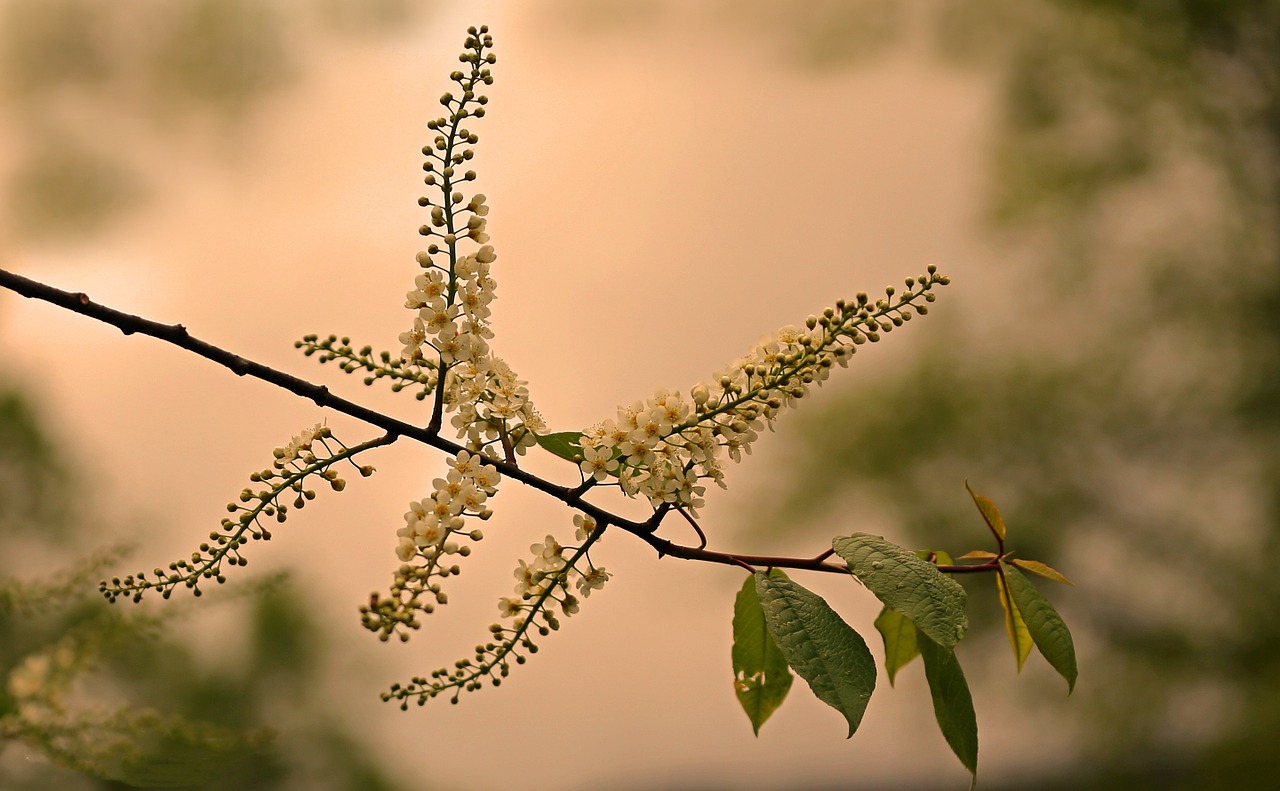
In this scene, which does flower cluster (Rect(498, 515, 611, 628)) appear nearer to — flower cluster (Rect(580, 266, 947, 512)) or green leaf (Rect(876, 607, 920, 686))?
flower cluster (Rect(580, 266, 947, 512))

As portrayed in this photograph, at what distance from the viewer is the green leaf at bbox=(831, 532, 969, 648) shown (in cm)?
51

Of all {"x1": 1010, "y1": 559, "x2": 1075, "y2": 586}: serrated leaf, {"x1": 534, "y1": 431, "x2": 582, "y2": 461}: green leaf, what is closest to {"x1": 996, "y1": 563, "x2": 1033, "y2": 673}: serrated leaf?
{"x1": 1010, "y1": 559, "x2": 1075, "y2": 586}: serrated leaf

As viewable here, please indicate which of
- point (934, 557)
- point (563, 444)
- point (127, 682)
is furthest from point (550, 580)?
point (127, 682)

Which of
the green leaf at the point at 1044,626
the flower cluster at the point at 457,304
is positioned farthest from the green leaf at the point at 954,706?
the flower cluster at the point at 457,304

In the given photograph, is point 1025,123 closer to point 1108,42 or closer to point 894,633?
point 1108,42

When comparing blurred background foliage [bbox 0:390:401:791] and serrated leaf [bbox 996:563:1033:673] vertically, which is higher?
blurred background foliage [bbox 0:390:401:791]

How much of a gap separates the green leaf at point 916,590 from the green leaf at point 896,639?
0.15 meters

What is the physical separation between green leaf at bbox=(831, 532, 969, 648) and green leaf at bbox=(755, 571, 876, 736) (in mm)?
28

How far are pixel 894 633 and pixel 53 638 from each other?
8.88 ft

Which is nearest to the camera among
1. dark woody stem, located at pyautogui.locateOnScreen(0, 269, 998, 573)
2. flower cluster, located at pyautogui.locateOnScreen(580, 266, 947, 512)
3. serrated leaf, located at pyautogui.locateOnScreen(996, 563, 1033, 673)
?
dark woody stem, located at pyautogui.locateOnScreen(0, 269, 998, 573)

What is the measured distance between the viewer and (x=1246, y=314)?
16.0ft

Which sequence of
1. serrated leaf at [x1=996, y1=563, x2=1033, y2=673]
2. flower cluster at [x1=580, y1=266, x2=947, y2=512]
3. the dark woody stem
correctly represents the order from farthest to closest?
serrated leaf at [x1=996, y1=563, x2=1033, y2=673]
flower cluster at [x1=580, y1=266, x2=947, y2=512]
the dark woody stem

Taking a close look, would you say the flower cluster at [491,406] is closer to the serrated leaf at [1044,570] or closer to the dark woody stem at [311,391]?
the dark woody stem at [311,391]

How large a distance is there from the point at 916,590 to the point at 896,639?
0.18m
